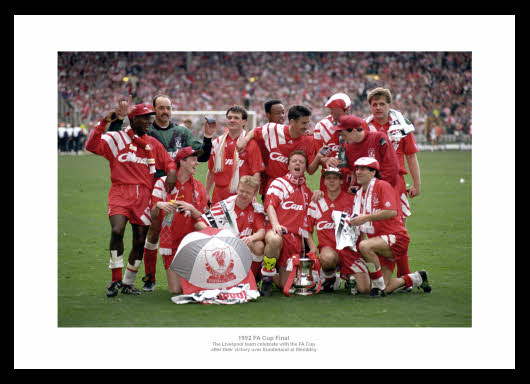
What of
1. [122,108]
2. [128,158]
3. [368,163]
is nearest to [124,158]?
[128,158]

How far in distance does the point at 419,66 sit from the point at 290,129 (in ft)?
79.9

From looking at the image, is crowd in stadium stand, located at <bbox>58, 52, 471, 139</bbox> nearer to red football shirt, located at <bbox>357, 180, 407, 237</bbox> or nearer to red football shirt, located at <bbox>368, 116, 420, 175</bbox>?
red football shirt, located at <bbox>368, 116, 420, 175</bbox>

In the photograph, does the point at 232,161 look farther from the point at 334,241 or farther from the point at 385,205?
the point at 385,205

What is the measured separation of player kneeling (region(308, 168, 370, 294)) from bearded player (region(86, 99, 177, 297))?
163 cm

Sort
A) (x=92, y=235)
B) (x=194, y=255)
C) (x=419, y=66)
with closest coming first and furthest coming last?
(x=194, y=255) → (x=92, y=235) → (x=419, y=66)

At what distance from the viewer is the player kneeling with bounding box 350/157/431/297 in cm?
679

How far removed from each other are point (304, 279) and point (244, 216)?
0.93 metres

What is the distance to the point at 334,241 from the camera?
23.6 feet

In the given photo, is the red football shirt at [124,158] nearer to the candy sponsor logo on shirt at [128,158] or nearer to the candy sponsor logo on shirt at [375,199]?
the candy sponsor logo on shirt at [128,158]

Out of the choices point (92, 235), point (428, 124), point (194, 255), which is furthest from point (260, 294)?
point (428, 124)

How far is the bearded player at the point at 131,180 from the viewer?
22.9ft

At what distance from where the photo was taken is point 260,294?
23.0 feet

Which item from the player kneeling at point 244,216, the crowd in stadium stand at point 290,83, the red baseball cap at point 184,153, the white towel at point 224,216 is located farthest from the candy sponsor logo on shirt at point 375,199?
the crowd in stadium stand at point 290,83

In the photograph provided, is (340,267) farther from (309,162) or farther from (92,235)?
(92,235)
